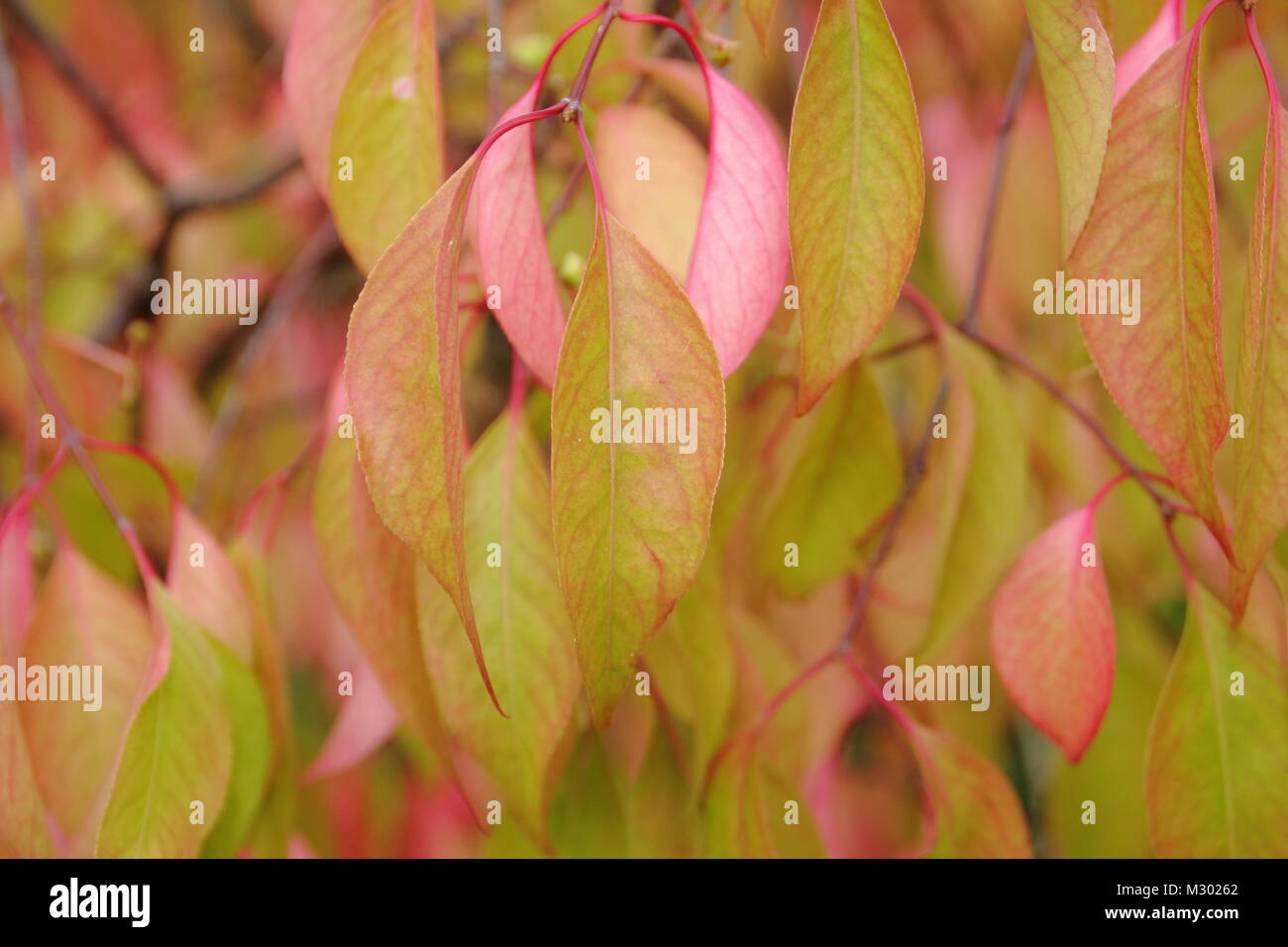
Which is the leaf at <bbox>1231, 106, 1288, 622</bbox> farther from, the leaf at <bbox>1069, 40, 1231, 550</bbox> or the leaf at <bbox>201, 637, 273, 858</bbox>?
the leaf at <bbox>201, 637, 273, 858</bbox>

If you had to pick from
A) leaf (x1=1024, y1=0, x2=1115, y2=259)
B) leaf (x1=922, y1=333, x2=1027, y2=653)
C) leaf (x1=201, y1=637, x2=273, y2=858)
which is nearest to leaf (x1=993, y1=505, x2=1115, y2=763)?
leaf (x1=922, y1=333, x2=1027, y2=653)

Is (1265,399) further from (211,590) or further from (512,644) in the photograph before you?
(211,590)

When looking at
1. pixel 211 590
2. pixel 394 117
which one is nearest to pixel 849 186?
pixel 394 117

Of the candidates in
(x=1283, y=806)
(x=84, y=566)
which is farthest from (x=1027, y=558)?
(x=84, y=566)

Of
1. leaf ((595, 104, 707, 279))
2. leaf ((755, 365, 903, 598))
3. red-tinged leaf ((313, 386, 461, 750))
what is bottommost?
red-tinged leaf ((313, 386, 461, 750))
